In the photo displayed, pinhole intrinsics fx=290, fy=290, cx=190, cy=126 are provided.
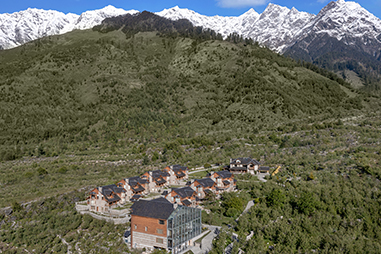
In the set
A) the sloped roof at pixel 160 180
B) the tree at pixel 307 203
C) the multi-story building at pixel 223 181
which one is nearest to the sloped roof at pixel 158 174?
the sloped roof at pixel 160 180

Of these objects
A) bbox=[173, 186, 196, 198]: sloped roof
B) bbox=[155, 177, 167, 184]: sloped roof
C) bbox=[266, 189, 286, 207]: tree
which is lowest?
bbox=[155, 177, 167, 184]: sloped roof

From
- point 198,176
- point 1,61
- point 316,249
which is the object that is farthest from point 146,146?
point 1,61

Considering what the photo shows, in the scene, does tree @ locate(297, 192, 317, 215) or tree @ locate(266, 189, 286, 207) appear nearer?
tree @ locate(297, 192, 317, 215)

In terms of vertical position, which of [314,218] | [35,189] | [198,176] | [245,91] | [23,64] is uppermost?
[23,64]

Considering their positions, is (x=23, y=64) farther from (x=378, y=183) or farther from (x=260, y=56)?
(x=378, y=183)

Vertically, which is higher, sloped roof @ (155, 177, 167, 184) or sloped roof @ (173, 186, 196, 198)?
sloped roof @ (173, 186, 196, 198)

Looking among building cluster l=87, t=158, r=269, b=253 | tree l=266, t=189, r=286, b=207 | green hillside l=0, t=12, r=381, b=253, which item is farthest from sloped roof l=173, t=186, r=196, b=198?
tree l=266, t=189, r=286, b=207

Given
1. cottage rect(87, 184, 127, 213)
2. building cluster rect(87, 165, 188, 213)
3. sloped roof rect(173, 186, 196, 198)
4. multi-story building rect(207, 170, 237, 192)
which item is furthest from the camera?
multi-story building rect(207, 170, 237, 192)

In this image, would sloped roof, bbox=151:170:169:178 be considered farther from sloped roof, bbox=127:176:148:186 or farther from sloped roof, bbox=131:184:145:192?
sloped roof, bbox=131:184:145:192
